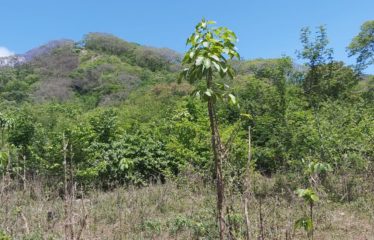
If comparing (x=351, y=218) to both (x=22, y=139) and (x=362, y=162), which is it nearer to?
(x=362, y=162)

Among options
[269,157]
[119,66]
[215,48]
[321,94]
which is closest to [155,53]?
[119,66]

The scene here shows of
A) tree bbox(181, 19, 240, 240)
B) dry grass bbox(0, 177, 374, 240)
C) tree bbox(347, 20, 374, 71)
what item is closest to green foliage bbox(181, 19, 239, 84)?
tree bbox(181, 19, 240, 240)

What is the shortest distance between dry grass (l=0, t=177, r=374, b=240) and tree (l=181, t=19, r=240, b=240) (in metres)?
2.72

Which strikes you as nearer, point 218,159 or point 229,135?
point 218,159

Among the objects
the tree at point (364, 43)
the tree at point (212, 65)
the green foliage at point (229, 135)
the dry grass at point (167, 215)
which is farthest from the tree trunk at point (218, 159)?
the tree at point (364, 43)

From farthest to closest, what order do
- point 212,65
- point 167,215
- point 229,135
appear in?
point 229,135, point 167,215, point 212,65

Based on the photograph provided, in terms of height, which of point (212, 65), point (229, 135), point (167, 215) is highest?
point (212, 65)

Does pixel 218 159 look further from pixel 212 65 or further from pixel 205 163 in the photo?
pixel 205 163

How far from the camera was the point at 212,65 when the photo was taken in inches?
103

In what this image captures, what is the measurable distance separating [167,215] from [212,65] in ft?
20.1

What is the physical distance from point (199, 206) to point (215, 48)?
18.8ft

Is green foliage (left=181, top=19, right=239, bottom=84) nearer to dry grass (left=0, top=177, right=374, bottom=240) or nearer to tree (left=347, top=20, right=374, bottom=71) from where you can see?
dry grass (left=0, top=177, right=374, bottom=240)

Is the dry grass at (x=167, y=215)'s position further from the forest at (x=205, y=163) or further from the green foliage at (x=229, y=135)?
the green foliage at (x=229, y=135)

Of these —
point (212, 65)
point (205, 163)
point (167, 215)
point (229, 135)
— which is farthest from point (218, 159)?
point (205, 163)
